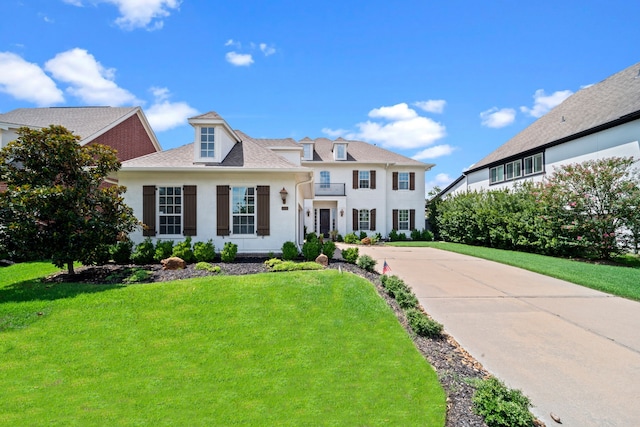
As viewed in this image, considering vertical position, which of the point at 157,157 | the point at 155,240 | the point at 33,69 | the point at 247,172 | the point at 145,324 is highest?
the point at 33,69

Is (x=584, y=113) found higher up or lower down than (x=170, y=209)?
higher up

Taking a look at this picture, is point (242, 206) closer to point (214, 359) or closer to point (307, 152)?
point (214, 359)

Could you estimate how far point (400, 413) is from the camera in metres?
2.85

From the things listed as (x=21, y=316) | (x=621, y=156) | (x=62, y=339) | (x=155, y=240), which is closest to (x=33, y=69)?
(x=155, y=240)

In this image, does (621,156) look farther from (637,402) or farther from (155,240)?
(155,240)

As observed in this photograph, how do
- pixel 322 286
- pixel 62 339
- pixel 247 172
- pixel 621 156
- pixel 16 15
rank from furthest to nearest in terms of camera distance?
1. pixel 621 156
2. pixel 247 172
3. pixel 16 15
4. pixel 322 286
5. pixel 62 339

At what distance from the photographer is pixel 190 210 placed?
32.1 feet

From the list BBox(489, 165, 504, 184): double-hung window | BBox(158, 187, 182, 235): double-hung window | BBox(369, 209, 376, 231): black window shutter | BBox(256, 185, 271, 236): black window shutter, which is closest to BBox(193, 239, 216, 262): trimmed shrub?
BBox(158, 187, 182, 235): double-hung window

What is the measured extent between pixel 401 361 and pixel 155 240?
8769 millimetres

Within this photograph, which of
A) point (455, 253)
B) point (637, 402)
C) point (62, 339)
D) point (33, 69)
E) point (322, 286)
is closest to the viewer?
point (637, 402)

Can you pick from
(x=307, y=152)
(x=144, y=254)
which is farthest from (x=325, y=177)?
(x=144, y=254)

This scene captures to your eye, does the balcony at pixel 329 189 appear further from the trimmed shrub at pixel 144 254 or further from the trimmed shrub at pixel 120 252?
the trimmed shrub at pixel 120 252

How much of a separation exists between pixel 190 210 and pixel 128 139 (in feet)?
31.6

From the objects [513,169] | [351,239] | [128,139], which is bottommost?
[351,239]
